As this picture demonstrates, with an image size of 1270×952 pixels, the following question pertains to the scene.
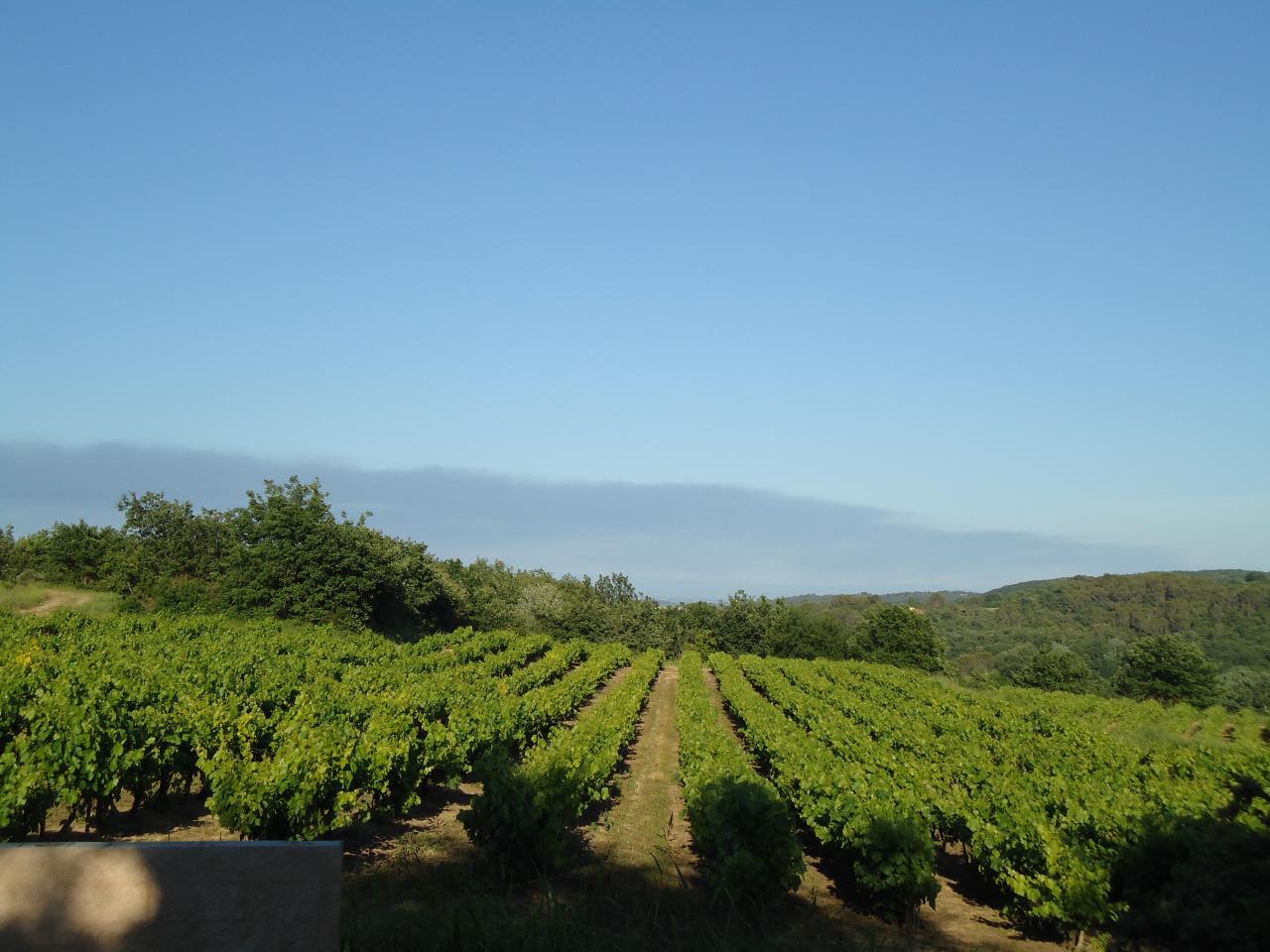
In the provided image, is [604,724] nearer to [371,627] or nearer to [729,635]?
[371,627]

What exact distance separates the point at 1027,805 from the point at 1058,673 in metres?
66.4

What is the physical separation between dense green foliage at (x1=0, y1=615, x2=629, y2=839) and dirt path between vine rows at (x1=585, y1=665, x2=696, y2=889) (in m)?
2.77

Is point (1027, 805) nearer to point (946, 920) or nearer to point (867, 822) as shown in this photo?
point (946, 920)

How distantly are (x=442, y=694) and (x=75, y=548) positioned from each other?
3837 cm

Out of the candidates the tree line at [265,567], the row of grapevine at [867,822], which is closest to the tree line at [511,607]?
the tree line at [265,567]

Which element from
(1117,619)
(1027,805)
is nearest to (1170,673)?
(1027,805)

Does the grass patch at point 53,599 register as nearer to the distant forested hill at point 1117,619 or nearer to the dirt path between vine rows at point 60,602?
the dirt path between vine rows at point 60,602

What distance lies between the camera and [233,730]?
12305 millimetres

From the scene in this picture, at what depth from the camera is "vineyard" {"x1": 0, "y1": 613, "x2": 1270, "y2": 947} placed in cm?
1015

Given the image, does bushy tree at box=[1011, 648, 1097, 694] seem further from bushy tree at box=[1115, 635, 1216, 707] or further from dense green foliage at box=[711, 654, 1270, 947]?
dense green foliage at box=[711, 654, 1270, 947]

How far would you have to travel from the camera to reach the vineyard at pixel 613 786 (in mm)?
10148

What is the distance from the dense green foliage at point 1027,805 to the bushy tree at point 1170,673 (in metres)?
44.0

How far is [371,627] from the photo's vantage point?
49.2 metres

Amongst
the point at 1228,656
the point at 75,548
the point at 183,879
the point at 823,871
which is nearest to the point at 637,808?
the point at 823,871
